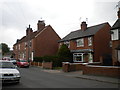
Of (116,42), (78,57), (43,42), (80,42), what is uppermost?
(43,42)

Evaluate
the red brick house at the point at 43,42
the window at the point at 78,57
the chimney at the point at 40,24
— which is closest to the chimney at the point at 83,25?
the window at the point at 78,57

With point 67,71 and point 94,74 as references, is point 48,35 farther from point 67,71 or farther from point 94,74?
point 94,74

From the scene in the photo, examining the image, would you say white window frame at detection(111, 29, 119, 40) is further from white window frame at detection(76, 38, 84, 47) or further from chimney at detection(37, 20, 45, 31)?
chimney at detection(37, 20, 45, 31)

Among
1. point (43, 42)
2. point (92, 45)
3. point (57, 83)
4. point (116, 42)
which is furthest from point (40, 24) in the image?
point (57, 83)

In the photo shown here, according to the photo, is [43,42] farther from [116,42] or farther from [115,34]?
[116,42]

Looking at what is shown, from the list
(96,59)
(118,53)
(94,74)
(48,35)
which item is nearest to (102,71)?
(94,74)

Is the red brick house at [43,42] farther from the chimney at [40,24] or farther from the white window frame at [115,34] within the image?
the white window frame at [115,34]

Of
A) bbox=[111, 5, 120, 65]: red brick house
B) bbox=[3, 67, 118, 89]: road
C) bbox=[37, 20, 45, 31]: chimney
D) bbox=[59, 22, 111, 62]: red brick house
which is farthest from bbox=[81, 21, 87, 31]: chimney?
bbox=[3, 67, 118, 89]: road

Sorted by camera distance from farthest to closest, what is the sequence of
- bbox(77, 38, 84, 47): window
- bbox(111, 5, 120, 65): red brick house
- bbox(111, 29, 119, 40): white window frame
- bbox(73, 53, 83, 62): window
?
bbox(77, 38, 84, 47): window < bbox(73, 53, 83, 62): window < bbox(111, 29, 119, 40): white window frame < bbox(111, 5, 120, 65): red brick house

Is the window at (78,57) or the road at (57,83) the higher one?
the window at (78,57)

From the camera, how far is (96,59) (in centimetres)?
3162

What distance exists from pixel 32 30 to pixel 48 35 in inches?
369

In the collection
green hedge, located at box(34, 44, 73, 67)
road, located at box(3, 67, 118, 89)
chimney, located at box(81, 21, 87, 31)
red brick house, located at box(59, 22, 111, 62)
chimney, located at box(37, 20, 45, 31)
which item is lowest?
road, located at box(3, 67, 118, 89)

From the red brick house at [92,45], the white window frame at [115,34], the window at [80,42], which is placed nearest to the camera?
the white window frame at [115,34]
